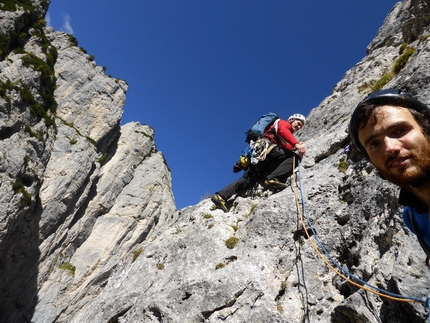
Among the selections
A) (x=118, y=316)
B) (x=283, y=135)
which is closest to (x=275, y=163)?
(x=283, y=135)

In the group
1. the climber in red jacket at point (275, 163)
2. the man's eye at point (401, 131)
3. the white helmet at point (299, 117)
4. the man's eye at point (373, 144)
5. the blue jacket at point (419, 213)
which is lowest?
the blue jacket at point (419, 213)

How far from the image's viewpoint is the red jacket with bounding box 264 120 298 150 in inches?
402

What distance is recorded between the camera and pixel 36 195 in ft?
113

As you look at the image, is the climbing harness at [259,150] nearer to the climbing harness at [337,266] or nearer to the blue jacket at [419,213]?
the climbing harness at [337,266]

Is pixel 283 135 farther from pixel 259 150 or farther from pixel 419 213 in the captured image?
pixel 419 213

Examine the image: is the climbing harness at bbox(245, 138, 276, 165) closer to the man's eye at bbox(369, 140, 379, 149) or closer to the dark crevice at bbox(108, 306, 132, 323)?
the dark crevice at bbox(108, 306, 132, 323)

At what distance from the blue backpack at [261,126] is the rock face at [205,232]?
1.96 m

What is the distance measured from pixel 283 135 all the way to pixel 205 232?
14.6ft

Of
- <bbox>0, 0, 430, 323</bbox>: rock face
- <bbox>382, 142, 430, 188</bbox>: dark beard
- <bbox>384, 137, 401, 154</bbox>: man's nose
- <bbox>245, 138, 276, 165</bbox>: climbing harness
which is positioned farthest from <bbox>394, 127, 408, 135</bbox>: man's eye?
<bbox>245, 138, 276, 165</bbox>: climbing harness

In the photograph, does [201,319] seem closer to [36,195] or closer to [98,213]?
[36,195]

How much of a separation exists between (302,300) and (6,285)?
129 feet

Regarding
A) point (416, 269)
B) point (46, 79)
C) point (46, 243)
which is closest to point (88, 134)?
point (46, 79)

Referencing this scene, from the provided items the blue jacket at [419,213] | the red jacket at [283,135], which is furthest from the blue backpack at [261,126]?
the blue jacket at [419,213]

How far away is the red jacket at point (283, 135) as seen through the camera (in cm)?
1022
